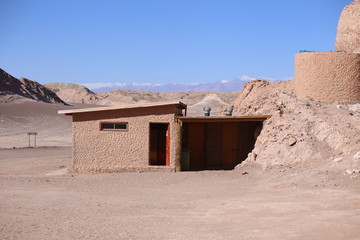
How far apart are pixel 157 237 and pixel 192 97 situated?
100084 millimetres

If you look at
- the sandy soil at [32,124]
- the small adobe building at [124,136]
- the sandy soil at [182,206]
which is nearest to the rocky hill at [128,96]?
the sandy soil at [32,124]

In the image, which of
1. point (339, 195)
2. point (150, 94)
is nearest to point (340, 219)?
point (339, 195)

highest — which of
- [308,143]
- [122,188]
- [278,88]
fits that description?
[278,88]

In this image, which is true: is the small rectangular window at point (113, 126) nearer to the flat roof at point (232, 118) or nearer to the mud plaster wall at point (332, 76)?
the flat roof at point (232, 118)

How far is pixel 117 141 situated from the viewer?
65.4 ft

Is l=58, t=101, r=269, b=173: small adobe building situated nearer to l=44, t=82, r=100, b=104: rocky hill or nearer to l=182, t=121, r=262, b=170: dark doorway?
l=182, t=121, r=262, b=170: dark doorway

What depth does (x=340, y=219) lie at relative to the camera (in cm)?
970

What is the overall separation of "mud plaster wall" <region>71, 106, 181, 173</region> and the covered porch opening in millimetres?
2720

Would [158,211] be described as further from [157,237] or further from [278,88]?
[278,88]

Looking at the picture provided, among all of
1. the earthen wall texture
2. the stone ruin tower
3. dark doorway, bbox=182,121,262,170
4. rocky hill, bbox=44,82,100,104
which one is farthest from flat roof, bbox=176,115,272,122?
rocky hill, bbox=44,82,100,104

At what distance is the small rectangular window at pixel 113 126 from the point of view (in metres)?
20.0

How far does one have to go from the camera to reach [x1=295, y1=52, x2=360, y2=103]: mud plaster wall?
21.2m

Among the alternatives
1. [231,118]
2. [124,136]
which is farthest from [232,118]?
[124,136]

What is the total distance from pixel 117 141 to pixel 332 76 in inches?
387
